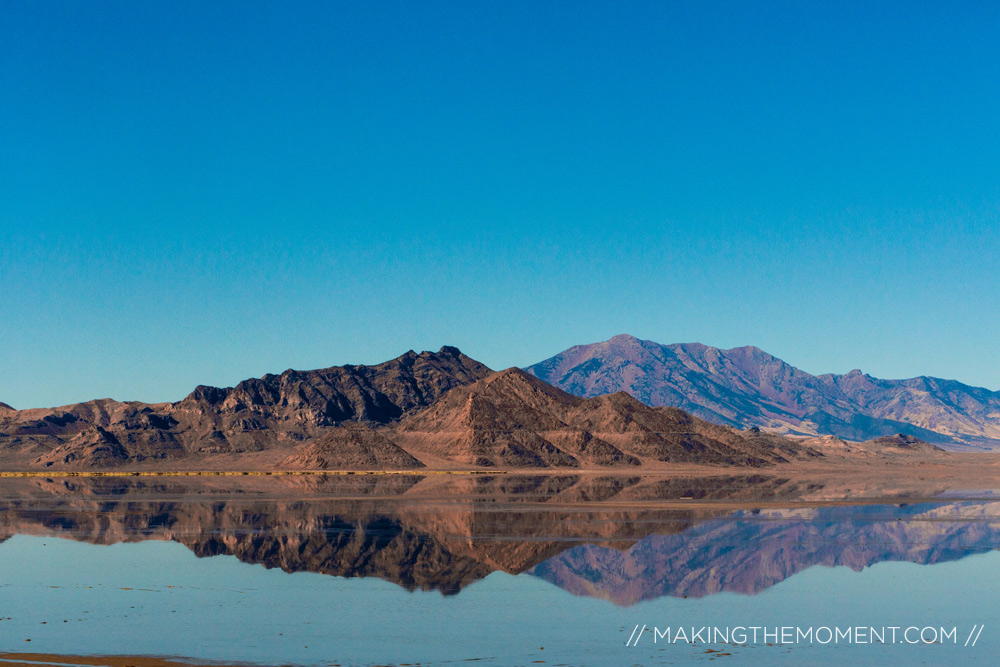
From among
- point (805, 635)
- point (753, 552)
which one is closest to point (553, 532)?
point (753, 552)

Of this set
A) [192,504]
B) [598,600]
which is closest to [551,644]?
[598,600]

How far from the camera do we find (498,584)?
3481 cm

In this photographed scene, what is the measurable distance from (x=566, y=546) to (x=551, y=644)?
22390mm

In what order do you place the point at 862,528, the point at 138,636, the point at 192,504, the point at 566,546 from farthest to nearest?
the point at 192,504 < the point at 862,528 < the point at 566,546 < the point at 138,636

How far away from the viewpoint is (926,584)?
3444cm

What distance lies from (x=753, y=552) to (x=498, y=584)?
48.4ft

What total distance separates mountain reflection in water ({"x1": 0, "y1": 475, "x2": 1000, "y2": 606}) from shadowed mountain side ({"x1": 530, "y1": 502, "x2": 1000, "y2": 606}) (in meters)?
0.09

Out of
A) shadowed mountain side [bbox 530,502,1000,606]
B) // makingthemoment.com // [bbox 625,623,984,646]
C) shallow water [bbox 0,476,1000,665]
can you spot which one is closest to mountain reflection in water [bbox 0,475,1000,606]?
shadowed mountain side [bbox 530,502,1000,606]

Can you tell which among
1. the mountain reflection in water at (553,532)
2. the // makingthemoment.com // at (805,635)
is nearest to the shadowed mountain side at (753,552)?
the mountain reflection in water at (553,532)

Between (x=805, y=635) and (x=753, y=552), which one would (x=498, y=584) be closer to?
(x=805, y=635)

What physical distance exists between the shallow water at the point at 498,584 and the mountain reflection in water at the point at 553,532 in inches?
10.3

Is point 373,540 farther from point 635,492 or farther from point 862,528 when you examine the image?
point 635,492

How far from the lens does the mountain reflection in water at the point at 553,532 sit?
1508 inches

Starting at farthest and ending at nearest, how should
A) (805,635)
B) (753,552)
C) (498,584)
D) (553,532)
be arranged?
(553,532), (753,552), (498,584), (805,635)
